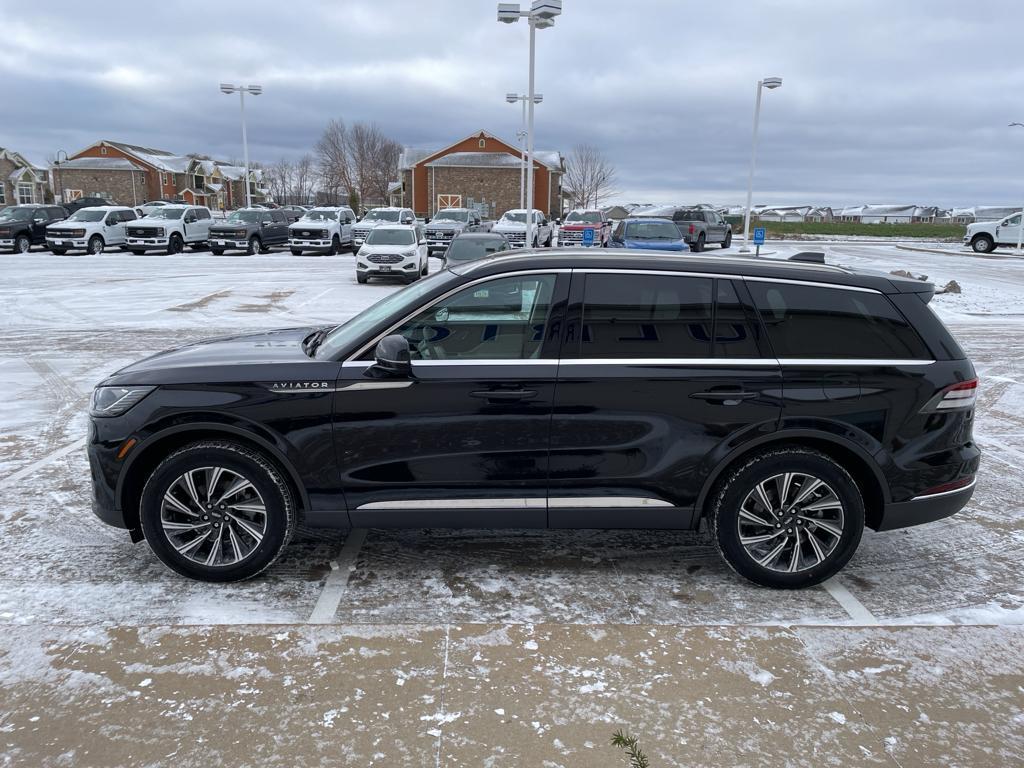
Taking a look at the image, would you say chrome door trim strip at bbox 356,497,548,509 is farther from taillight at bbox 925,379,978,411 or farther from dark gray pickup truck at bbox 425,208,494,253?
dark gray pickup truck at bbox 425,208,494,253

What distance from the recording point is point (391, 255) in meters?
20.6

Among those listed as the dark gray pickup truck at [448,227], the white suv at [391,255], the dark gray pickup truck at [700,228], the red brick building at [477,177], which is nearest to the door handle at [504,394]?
the white suv at [391,255]

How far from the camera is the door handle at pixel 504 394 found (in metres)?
3.99

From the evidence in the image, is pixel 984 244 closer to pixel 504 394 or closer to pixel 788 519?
pixel 788 519

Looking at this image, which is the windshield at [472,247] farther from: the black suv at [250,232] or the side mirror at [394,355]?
the side mirror at [394,355]

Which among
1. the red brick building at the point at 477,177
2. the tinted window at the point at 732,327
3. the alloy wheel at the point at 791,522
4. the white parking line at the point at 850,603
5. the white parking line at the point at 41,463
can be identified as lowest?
the white parking line at the point at 850,603

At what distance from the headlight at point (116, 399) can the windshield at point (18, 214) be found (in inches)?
1273

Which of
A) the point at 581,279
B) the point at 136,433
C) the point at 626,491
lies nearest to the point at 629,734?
the point at 626,491

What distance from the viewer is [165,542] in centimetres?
413

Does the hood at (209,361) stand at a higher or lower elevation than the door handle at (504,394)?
higher

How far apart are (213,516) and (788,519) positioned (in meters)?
3.07

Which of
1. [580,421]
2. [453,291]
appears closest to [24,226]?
[453,291]

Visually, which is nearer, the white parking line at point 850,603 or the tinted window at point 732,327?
the white parking line at point 850,603

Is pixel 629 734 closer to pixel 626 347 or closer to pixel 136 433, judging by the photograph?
pixel 626 347
